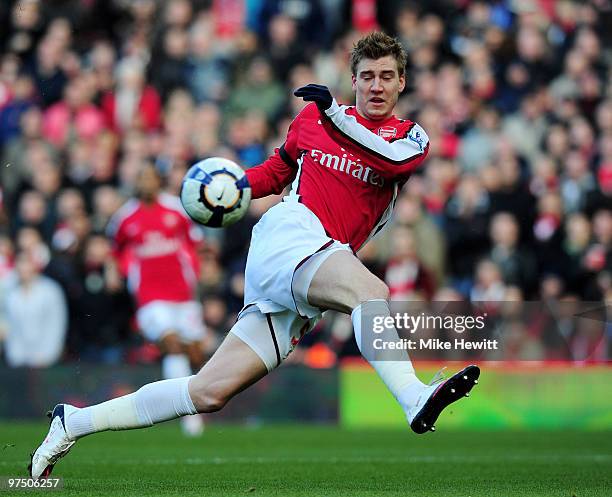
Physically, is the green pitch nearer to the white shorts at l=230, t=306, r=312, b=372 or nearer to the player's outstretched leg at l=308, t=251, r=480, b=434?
the white shorts at l=230, t=306, r=312, b=372

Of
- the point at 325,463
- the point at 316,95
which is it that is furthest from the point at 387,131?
the point at 325,463

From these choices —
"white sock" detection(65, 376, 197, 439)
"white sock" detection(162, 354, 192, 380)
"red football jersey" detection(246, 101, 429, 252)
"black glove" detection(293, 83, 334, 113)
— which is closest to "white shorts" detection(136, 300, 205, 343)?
"white sock" detection(162, 354, 192, 380)

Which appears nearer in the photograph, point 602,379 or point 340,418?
point 602,379

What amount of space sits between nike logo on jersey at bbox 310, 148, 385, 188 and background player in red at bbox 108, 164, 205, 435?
6.08m

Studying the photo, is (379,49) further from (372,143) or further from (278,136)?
(278,136)

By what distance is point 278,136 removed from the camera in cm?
1627

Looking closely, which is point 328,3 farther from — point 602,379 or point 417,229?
point 602,379

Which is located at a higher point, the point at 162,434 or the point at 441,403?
the point at 441,403

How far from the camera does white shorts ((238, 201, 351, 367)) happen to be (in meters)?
6.95

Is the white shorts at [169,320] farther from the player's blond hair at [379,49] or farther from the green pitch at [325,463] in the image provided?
the player's blond hair at [379,49]

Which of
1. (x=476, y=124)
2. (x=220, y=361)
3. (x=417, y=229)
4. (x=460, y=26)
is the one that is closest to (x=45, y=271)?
(x=417, y=229)

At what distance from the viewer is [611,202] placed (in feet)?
47.0

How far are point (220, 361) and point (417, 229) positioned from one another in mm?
7582

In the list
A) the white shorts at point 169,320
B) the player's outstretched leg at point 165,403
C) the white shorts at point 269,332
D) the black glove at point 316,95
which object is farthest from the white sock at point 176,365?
the black glove at point 316,95
